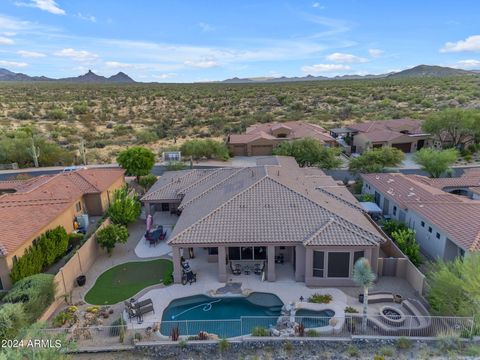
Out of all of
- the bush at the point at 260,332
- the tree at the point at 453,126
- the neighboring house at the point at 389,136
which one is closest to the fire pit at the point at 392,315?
the bush at the point at 260,332

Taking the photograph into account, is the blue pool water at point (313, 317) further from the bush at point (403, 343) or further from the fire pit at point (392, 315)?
the bush at point (403, 343)

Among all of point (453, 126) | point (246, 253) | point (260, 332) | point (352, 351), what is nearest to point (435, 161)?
point (453, 126)

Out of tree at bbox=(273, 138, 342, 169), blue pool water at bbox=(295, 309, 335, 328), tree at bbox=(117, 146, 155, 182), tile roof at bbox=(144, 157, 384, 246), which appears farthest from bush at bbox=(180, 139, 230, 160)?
blue pool water at bbox=(295, 309, 335, 328)

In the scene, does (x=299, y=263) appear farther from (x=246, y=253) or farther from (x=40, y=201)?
(x=40, y=201)

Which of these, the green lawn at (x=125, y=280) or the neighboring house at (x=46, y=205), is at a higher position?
the neighboring house at (x=46, y=205)

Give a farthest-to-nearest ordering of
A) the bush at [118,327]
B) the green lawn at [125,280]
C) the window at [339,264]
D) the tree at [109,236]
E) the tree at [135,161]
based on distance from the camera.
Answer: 1. the tree at [135,161]
2. the tree at [109,236]
3. the green lawn at [125,280]
4. the window at [339,264]
5. the bush at [118,327]

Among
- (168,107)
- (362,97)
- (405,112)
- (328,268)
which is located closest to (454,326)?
(328,268)

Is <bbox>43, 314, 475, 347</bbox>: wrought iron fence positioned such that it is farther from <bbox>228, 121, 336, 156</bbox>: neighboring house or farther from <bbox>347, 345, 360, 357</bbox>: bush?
<bbox>228, 121, 336, 156</bbox>: neighboring house
